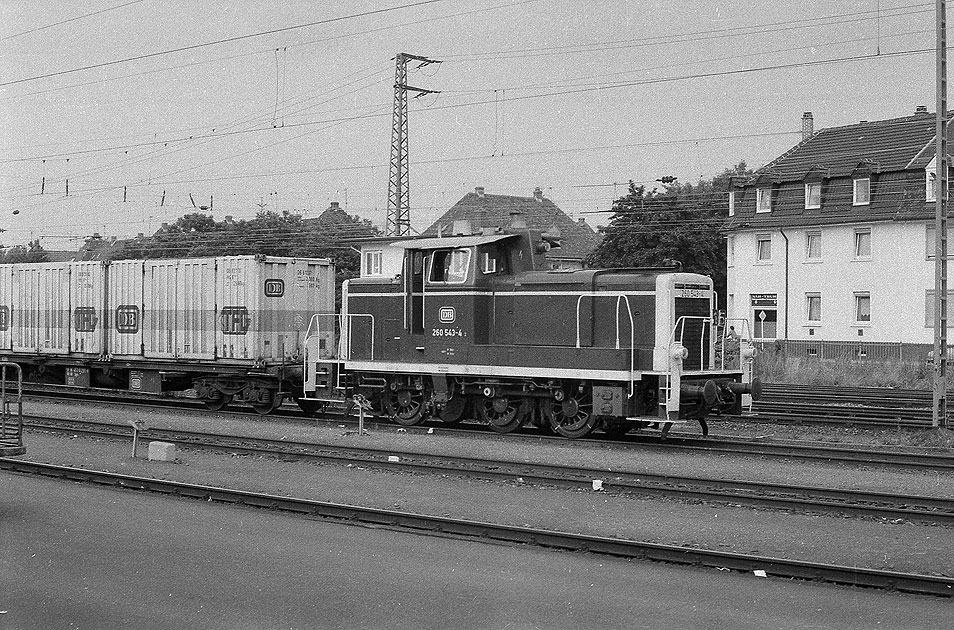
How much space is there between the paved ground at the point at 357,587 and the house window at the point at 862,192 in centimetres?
3969

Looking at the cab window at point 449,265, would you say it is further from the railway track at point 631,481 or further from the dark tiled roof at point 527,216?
the dark tiled roof at point 527,216

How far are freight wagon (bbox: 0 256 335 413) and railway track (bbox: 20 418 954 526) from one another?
15.4 feet

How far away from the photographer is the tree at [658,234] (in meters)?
53.9

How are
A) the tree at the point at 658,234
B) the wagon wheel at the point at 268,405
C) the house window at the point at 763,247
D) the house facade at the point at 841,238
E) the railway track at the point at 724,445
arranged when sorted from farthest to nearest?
1. the tree at the point at 658,234
2. the house window at the point at 763,247
3. the house facade at the point at 841,238
4. the wagon wheel at the point at 268,405
5. the railway track at the point at 724,445

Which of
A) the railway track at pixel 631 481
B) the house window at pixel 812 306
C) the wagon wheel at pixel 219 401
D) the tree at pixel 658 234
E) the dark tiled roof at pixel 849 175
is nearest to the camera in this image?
the railway track at pixel 631 481

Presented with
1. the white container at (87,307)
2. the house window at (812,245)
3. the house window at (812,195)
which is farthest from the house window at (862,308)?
the white container at (87,307)

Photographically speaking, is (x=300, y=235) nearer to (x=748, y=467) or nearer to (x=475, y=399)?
(x=475, y=399)

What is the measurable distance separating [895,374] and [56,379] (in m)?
24.6

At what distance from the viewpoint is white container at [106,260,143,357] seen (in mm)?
23578

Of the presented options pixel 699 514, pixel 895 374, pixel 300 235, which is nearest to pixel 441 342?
pixel 699 514

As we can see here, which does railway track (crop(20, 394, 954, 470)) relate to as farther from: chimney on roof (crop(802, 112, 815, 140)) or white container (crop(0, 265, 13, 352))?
chimney on roof (crop(802, 112, 815, 140))

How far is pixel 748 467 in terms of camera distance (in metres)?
14.2

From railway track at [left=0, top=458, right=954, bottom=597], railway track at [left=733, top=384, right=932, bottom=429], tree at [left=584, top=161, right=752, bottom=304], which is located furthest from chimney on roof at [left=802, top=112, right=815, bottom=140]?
railway track at [left=0, top=458, right=954, bottom=597]

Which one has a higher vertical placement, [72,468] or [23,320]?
[23,320]
